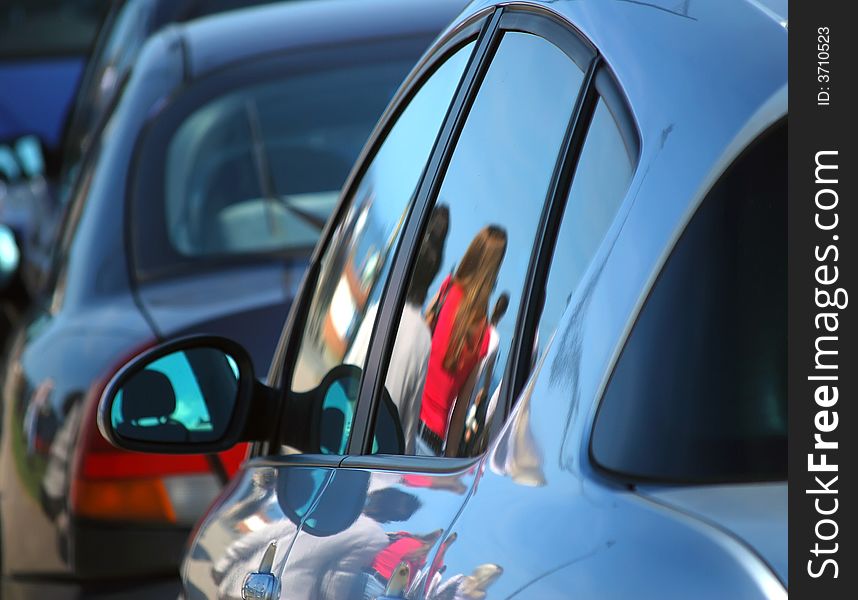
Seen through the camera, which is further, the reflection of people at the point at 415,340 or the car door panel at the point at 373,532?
the reflection of people at the point at 415,340

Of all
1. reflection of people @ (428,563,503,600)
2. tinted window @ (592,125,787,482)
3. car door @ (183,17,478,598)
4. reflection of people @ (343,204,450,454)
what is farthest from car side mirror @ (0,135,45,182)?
tinted window @ (592,125,787,482)

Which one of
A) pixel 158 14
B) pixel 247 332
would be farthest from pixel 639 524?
pixel 158 14

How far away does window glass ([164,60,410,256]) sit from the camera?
5070 millimetres

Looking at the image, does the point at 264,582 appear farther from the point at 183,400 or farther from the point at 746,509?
the point at 746,509

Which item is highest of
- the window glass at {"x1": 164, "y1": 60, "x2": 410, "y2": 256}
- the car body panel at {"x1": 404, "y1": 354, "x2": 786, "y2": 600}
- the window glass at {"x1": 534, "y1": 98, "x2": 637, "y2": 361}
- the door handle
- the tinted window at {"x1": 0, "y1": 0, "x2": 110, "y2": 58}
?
the tinted window at {"x1": 0, "y1": 0, "x2": 110, "y2": 58}

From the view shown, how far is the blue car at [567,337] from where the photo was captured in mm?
1544

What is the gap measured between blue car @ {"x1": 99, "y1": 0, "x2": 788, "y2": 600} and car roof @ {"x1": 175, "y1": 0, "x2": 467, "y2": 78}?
8.42 feet

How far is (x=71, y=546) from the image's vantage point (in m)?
4.29

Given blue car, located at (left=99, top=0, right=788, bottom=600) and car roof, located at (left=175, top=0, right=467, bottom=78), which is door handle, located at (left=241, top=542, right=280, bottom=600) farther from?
car roof, located at (left=175, top=0, right=467, bottom=78)

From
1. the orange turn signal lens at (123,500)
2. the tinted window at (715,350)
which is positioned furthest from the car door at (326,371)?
the orange turn signal lens at (123,500)

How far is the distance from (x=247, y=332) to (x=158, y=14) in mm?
2915

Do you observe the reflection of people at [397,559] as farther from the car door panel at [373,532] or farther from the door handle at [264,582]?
the door handle at [264,582]

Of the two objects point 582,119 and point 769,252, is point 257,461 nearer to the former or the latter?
point 582,119

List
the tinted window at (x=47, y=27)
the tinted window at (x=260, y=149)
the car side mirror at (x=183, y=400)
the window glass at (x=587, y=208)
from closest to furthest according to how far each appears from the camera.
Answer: the window glass at (x=587, y=208), the car side mirror at (x=183, y=400), the tinted window at (x=260, y=149), the tinted window at (x=47, y=27)
